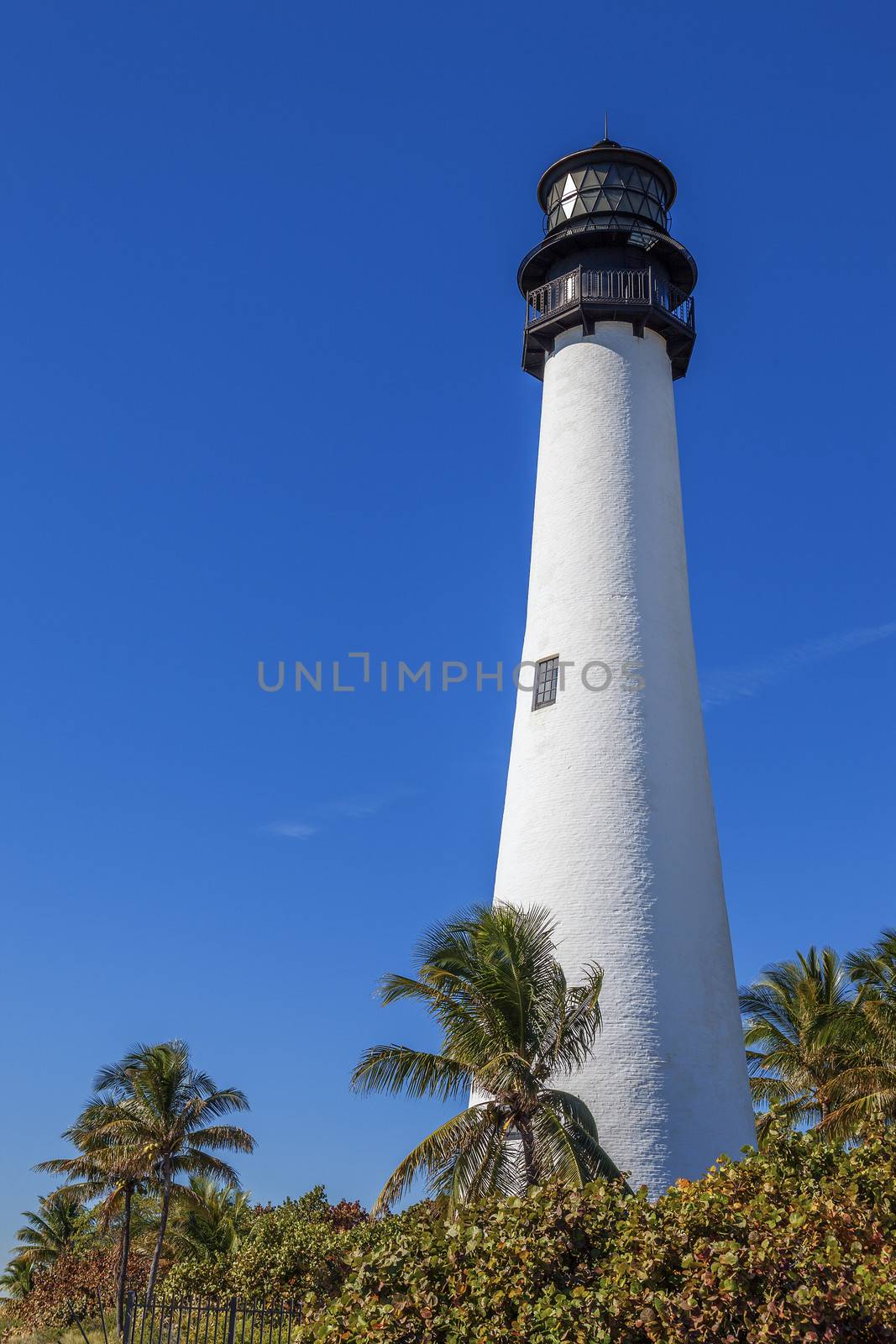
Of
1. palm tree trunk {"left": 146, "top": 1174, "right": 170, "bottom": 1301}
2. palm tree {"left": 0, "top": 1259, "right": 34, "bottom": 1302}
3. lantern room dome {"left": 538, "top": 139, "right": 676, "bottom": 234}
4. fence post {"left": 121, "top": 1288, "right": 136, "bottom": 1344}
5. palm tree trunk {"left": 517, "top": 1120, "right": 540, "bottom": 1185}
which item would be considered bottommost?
fence post {"left": 121, "top": 1288, "right": 136, "bottom": 1344}

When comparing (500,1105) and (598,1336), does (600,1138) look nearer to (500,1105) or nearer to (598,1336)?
(500,1105)

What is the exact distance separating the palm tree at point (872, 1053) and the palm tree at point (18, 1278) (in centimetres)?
3617

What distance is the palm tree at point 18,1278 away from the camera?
169 ft

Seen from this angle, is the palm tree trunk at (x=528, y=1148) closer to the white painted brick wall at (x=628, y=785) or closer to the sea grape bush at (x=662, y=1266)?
the white painted brick wall at (x=628, y=785)

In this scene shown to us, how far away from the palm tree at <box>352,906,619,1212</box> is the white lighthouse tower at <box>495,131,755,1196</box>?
1.71m

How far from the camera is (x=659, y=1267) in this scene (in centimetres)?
1105

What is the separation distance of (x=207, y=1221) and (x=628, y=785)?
2397 centimetres

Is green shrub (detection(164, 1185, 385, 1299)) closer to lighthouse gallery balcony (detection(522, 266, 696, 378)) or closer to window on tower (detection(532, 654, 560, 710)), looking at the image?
window on tower (detection(532, 654, 560, 710))

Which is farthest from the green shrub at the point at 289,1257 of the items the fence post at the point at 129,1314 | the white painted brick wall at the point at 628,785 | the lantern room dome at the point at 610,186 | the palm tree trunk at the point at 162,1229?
the lantern room dome at the point at 610,186

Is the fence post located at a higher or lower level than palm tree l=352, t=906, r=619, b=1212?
lower

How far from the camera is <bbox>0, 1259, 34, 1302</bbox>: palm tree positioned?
51.4 metres

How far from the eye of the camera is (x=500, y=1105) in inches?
731

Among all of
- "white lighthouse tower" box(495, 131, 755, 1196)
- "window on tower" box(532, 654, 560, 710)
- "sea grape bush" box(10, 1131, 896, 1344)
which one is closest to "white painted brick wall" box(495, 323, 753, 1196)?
"white lighthouse tower" box(495, 131, 755, 1196)

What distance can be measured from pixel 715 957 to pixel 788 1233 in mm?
12013
